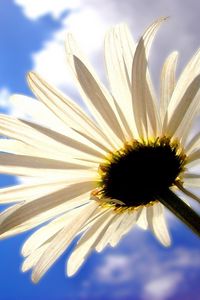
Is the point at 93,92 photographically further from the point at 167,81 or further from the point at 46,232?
the point at 46,232

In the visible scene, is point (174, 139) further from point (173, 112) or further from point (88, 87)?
point (88, 87)

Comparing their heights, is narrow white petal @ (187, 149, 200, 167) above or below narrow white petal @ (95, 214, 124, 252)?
above

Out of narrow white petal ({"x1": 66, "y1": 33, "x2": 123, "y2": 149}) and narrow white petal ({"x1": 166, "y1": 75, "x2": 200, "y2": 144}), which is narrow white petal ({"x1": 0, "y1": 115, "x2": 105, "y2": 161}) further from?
narrow white petal ({"x1": 166, "y1": 75, "x2": 200, "y2": 144})

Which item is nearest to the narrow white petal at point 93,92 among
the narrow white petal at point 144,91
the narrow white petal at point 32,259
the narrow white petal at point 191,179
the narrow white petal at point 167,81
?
the narrow white petal at point 144,91

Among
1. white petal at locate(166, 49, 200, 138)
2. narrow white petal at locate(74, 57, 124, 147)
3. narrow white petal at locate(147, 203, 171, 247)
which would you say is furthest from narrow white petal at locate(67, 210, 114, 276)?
white petal at locate(166, 49, 200, 138)

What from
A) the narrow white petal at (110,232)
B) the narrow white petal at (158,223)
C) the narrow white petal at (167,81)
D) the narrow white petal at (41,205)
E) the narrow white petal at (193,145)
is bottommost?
the narrow white petal at (158,223)

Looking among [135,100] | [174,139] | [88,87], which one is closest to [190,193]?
[174,139]

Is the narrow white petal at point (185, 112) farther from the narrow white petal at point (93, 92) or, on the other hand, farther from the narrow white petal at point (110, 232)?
the narrow white petal at point (110, 232)

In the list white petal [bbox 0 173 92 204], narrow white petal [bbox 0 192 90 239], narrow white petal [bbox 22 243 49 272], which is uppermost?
white petal [bbox 0 173 92 204]
